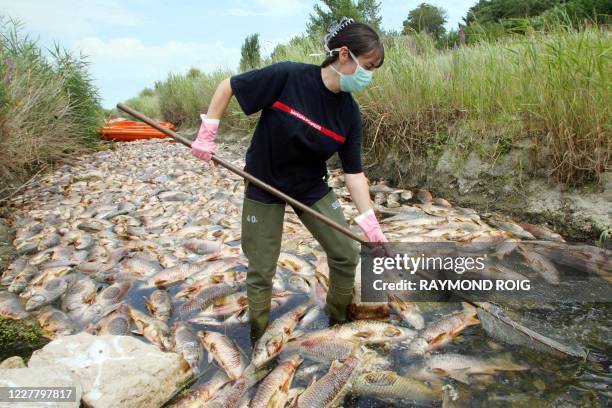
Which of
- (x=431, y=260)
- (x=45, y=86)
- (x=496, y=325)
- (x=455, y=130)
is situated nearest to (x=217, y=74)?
(x=45, y=86)

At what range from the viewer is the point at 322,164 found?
254cm

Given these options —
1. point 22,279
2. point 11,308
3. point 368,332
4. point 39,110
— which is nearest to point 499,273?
point 368,332

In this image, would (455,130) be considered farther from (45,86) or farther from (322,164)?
(45,86)

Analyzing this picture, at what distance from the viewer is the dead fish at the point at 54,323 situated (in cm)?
296

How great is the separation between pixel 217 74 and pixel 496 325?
39.1 ft

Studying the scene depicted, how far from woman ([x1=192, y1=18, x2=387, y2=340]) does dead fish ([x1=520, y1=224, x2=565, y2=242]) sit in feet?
7.15

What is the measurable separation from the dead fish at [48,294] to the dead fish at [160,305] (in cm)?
76

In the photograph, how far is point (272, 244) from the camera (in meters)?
2.53

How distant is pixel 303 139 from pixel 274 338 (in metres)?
1.22

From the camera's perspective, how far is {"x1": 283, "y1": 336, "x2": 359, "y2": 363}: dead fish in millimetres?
2547

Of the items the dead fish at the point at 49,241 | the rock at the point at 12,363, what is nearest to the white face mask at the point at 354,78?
the rock at the point at 12,363

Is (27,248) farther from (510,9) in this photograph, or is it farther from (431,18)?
(510,9)

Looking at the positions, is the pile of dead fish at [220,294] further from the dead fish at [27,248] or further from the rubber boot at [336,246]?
the rubber boot at [336,246]

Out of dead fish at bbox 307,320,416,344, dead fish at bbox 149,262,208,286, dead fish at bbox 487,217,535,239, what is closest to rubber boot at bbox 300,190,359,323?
dead fish at bbox 307,320,416,344
